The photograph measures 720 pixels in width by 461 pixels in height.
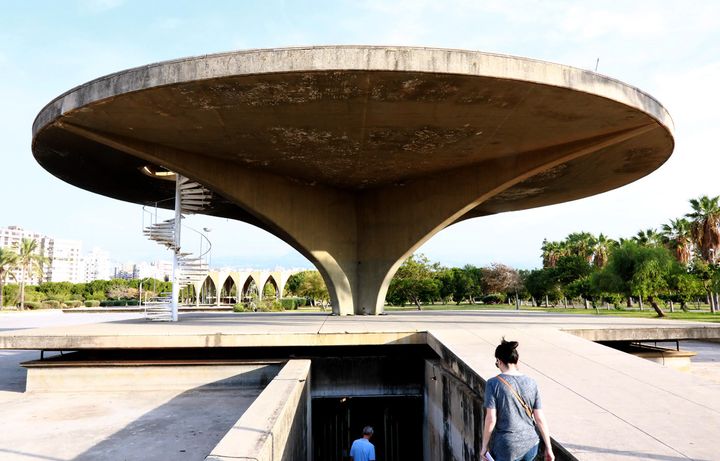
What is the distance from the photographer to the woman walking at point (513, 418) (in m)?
3.66

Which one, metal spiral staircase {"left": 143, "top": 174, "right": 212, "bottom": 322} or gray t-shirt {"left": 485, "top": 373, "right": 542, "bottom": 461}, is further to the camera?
metal spiral staircase {"left": 143, "top": 174, "right": 212, "bottom": 322}

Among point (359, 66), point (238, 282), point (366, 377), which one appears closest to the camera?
point (359, 66)

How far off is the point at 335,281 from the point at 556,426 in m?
15.8

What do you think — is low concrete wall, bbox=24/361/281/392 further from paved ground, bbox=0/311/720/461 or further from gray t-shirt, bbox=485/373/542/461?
gray t-shirt, bbox=485/373/542/461

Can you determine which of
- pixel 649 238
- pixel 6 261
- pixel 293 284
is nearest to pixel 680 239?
pixel 649 238

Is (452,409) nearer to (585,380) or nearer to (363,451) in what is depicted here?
(363,451)

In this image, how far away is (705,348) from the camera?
19.5 m

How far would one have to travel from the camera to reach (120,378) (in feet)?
35.2

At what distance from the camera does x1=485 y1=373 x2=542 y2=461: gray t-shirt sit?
12.0 ft

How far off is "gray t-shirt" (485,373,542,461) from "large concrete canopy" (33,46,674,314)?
23.4ft

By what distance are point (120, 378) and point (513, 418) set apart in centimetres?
966

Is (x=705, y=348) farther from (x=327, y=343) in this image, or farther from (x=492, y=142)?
(x=327, y=343)

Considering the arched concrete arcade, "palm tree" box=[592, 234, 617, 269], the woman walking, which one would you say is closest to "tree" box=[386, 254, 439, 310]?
"palm tree" box=[592, 234, 617, 269]

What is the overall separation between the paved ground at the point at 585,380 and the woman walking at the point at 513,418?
15.7 inches
